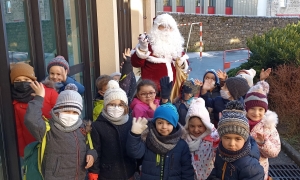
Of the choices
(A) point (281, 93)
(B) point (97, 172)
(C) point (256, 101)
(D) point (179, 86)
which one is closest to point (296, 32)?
(A) point (281, 93)

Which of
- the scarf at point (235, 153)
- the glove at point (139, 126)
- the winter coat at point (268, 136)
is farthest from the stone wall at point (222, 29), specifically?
the scarf at point (235, 153)

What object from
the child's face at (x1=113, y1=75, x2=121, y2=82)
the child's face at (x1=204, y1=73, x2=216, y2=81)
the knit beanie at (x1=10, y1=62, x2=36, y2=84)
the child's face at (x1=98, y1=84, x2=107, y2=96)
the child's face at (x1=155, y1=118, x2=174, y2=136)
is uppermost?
the knit beanie at (x1=10, y1=62, x2=36, y2=84)

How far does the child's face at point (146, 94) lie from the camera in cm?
310

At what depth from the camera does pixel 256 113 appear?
2.83m

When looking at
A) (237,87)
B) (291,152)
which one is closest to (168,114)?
(237,87)

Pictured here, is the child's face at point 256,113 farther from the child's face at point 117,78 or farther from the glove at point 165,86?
the child's face at point 117,78

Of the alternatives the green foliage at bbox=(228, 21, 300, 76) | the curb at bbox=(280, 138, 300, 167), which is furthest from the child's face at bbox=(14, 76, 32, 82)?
the green foliage at bbox=(228, 21, 300, 76)

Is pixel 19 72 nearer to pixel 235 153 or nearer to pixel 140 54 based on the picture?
pixel 140 54

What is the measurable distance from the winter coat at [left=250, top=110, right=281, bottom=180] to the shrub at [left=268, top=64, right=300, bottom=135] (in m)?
2.40

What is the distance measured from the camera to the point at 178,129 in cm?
250

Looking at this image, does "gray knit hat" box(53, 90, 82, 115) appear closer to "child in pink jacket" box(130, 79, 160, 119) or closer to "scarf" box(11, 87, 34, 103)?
"scarf" box(11, 87, 34, 103)

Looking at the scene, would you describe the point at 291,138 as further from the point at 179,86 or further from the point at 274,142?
the point at 274,142

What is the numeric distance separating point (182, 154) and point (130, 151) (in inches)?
16.1

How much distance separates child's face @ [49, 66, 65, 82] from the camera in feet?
9.78
